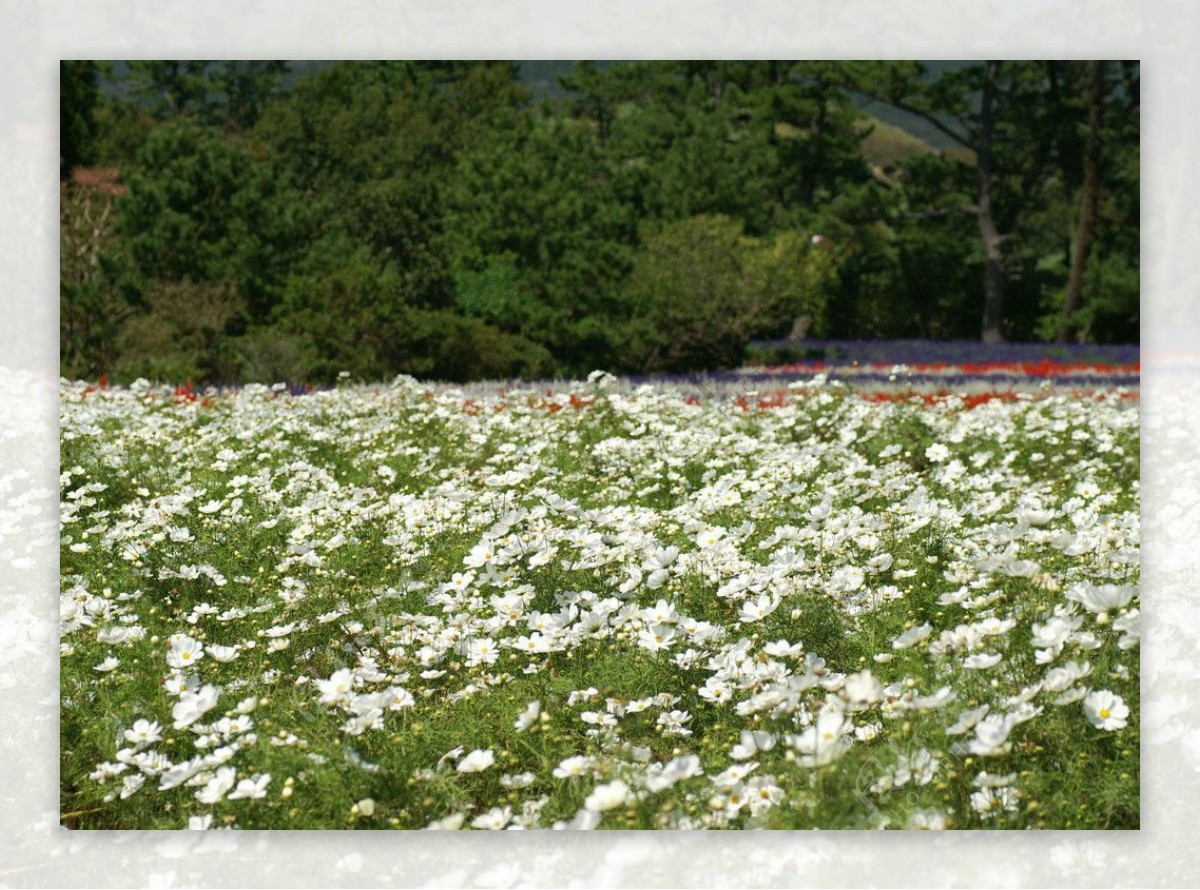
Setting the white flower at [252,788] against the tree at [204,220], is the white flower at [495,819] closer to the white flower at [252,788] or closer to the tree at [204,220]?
the white flower at [252,788]

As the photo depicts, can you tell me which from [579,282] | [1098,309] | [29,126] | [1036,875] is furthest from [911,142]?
[1036,875]

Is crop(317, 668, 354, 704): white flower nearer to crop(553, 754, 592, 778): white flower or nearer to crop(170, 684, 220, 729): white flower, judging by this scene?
crop(170, 684, 220, 729): white flower

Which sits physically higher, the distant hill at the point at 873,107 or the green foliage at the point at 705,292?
the distant hill at the point at 873,107

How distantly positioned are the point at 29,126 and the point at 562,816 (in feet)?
10.3

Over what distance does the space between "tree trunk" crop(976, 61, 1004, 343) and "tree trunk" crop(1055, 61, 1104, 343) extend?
1052 millimetres

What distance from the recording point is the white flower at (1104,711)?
246 cm

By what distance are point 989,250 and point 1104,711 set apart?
13723 millimetres

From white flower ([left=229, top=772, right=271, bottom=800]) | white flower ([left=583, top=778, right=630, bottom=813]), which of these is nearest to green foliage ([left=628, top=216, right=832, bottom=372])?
white flower ([left=229, top=772, right=271, bottom=800])

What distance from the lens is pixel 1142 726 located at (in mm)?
2533

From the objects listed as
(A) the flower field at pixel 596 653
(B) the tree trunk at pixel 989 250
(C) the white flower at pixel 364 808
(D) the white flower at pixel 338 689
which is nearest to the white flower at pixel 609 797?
(A) the flower field at pixel 596 653

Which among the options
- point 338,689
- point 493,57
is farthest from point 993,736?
point 493,57

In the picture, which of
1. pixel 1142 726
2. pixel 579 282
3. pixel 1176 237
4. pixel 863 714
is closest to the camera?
pixel 1142 726

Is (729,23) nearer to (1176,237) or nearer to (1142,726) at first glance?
(1176,237)

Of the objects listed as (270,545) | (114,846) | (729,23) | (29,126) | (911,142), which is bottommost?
(114,846)
